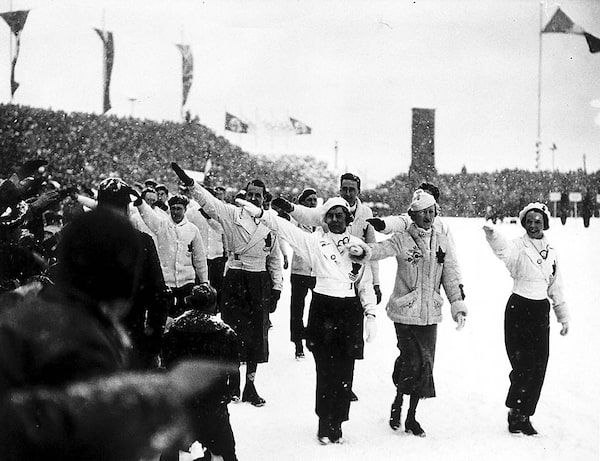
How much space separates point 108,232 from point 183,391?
646 millimetres

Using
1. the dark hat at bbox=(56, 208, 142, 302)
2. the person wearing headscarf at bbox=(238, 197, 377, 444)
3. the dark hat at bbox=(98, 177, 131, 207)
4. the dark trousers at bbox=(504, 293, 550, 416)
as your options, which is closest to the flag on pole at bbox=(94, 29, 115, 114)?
the person wearing headscarf at bbox=(238, 197, 377, 444)

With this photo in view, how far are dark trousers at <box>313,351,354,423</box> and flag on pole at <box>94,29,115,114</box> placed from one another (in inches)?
551

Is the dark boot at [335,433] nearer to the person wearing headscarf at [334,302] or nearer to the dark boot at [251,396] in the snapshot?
the person wearing headscarf at [334,302]

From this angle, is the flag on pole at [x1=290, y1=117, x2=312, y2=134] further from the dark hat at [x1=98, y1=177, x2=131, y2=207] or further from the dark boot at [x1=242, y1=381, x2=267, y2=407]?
the dark hat at [x1=98, y1=177, x2=131, y2=207]

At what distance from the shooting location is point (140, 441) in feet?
4.35

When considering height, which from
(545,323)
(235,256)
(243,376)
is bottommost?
(243,376)

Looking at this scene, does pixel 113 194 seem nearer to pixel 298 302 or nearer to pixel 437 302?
pixel 437 302

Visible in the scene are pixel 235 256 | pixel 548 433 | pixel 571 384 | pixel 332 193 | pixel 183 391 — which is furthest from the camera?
pixel 332 193

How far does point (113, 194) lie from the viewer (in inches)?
131

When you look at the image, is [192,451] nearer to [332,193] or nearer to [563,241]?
[563,241]

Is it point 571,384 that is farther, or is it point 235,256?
point 571,384

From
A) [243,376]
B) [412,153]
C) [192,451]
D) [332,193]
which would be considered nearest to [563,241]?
[412,153]

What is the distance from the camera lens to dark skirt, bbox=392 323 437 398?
488 cm

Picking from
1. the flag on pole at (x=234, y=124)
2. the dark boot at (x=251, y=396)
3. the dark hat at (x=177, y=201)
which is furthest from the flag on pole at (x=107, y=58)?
the dark boot at (x=251, y=396)
